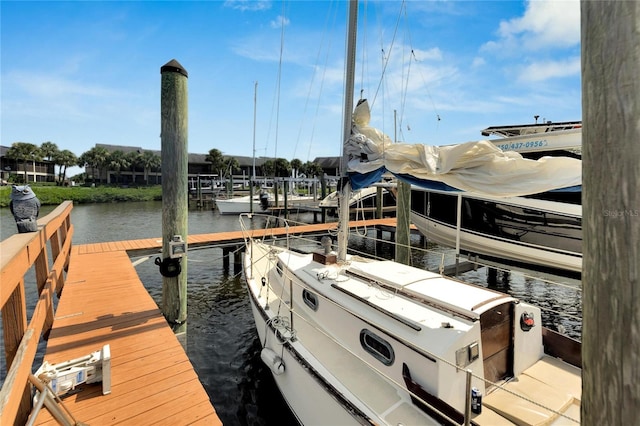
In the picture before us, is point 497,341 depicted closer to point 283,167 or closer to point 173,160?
point 173,160

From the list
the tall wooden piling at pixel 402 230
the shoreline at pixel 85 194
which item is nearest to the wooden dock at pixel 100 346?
the tall wooden piling at pixel 402 230

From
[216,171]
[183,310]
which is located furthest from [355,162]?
[216,171]

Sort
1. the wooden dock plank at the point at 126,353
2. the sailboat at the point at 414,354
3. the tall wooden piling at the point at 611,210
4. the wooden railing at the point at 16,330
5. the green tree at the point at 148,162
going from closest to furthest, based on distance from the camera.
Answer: the tall wooden piling at the point at 611,210 < the wooden railing at the point at 16,330 < the wooden dock plank at the point at 126,353 < the sailboat at the point at 414,354 < the green tree at the point at 148,162

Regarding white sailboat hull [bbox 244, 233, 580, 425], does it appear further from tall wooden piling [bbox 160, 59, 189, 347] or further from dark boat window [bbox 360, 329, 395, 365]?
tall wooden piling [bbox 160, 59, 189, 347]

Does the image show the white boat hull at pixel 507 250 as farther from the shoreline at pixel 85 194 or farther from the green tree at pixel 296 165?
the green tree at pixel 296 165

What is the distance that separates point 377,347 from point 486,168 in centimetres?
307

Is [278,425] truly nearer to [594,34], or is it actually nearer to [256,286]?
[256,286]

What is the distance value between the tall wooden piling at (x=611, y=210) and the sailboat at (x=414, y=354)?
5.23ft

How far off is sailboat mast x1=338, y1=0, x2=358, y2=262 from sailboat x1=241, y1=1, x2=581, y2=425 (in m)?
0.11

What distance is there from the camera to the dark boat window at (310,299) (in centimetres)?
551

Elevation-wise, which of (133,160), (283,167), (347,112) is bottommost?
(347,112)

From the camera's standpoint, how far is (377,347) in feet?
14.4

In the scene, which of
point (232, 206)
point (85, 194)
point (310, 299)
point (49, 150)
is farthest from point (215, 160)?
A: point (310, 299)

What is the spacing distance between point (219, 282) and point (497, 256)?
1052 cm
